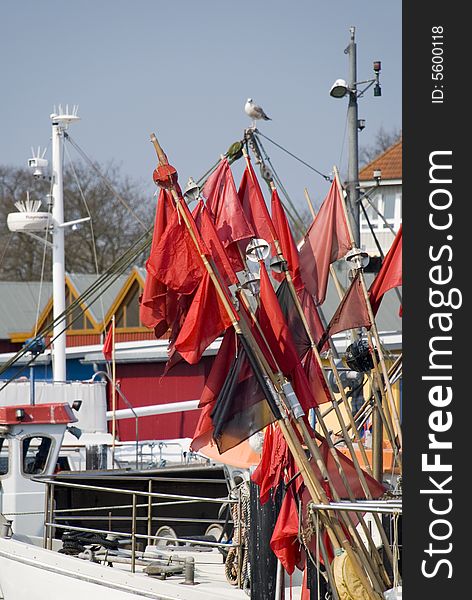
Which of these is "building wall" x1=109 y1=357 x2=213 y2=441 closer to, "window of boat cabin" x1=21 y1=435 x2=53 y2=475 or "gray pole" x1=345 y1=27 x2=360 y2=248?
"window of boat cabin" x1=21 y1=435 x2=53 y2=475

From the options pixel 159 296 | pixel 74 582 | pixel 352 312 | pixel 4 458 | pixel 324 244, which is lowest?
pixel 74 582

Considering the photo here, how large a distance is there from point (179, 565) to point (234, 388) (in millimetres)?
3514

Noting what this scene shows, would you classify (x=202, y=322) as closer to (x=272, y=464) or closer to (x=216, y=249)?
(x=216, y=249)

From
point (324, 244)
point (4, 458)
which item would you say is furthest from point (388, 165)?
point (324, 244)

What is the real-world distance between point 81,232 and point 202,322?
49664 mm

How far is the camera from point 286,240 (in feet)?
35.3

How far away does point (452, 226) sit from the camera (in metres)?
6.83

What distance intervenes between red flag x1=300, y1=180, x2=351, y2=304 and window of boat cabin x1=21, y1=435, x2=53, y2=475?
6.62m

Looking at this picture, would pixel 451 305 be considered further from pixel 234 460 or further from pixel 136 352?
pixel 136 352

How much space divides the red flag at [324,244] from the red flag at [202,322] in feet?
5.12

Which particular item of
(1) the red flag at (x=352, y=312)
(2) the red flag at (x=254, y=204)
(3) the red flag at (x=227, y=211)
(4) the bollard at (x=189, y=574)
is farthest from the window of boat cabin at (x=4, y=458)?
(1) the red flag at (x=352, y=312)

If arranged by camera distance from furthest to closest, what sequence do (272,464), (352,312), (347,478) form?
1. (352,312)
2. (272,464)
3. (347,478)

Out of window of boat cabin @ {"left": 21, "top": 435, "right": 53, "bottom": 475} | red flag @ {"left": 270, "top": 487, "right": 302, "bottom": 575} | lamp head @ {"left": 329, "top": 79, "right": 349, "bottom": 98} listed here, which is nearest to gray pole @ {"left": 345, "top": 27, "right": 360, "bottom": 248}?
lamp head @ {"left": 329, "top": 79, "right": 349, "bottom": 98}

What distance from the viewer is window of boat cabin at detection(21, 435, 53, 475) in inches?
628
